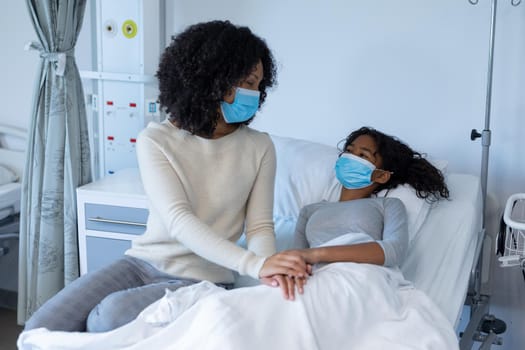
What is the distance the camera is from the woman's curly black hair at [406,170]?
1956mm

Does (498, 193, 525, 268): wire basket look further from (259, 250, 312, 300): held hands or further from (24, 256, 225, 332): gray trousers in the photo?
(24, 256, 225, 332): gray trousers

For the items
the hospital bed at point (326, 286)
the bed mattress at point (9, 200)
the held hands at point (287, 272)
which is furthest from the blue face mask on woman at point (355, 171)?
the bed mattress at point (9, 200)

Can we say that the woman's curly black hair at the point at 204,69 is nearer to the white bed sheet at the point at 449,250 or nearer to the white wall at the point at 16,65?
the white bed sheet at the point at 449,250

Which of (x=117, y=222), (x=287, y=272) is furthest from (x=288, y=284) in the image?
(x=117, y=222)

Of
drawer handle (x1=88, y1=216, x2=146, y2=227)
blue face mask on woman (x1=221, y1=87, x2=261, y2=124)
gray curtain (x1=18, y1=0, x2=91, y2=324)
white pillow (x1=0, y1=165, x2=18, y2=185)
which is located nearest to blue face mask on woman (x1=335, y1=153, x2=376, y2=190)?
blue face mask on woman (x1=221, y1=87, x2=261, y2=124)

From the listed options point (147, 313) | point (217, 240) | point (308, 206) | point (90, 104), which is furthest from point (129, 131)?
point (147, 313)

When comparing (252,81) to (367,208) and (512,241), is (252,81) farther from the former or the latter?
(512,241)

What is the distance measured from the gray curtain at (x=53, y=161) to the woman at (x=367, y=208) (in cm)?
102

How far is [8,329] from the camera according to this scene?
2.70 metres

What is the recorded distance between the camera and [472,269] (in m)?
1.90

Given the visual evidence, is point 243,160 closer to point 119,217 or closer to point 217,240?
point 217,240

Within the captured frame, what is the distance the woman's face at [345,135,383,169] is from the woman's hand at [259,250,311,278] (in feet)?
1.95

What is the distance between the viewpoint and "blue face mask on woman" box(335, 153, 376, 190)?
1.91 m

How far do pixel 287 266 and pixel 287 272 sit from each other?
0.03 metres
